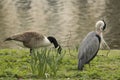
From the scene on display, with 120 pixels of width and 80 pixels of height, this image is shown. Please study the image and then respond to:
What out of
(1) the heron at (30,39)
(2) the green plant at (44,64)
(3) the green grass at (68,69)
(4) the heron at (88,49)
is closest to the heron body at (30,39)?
(1) the heron at (30,39)

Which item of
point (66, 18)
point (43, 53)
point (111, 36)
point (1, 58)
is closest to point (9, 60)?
point (1, 58)

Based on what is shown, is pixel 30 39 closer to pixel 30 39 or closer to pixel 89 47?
pixel 30 39

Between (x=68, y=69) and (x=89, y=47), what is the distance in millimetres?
810

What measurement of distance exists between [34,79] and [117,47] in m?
13.3

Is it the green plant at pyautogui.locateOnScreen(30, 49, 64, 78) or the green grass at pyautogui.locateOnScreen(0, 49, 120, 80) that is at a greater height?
the green plant at pyautogui.locateOnScreen(30, 49, 64, 78)

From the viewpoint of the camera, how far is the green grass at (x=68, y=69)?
1073 centimetres

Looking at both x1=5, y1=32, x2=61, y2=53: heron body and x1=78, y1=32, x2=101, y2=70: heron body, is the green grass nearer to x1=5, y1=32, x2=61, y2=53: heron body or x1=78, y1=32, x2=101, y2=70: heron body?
x1=78, y1=32, x2=101, y2=70: heron body

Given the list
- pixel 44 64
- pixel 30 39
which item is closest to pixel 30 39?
pixel 30 39

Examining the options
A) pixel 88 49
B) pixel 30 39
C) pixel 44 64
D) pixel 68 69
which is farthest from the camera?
pixel 30 39

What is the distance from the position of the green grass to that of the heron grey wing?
0.37 m

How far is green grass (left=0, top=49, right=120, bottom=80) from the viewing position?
35.2 ft

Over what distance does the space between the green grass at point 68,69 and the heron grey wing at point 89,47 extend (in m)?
0.37

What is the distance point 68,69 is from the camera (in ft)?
38.4

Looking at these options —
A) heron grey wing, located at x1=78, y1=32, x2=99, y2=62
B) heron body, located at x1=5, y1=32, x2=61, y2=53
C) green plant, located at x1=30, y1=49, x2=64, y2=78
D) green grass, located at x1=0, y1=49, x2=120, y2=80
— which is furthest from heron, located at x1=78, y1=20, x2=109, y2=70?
heron body, located at x1=5, y1=32, x2=61, y2=53
